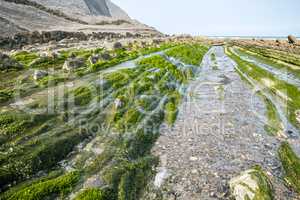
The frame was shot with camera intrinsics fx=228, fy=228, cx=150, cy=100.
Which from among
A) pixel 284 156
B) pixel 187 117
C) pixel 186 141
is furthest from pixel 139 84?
pixel 284 156

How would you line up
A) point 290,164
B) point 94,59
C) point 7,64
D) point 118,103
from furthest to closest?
point 94,59
point 7,64
point 118,103
point 290,164

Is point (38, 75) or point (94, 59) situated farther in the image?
point (94, 59)

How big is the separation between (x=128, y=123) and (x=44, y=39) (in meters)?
27.0

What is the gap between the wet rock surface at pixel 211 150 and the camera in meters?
6.77

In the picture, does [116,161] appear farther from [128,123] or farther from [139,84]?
[139,84]

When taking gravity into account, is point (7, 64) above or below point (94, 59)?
below

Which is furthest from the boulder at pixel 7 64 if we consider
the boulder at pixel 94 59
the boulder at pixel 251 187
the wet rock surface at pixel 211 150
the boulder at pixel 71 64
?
the boulder at pixel 251 187

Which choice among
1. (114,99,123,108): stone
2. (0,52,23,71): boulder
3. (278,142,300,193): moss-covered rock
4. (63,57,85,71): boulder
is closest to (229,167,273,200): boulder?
(278,142,300,193): moss-covered rock

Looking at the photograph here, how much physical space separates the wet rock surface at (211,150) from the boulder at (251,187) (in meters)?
0.27

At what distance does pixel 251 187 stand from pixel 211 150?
2660 mm

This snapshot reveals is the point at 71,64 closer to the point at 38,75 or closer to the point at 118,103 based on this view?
the point at 38,75

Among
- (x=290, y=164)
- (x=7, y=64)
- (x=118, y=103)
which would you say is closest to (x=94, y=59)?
(x=7, y=64)

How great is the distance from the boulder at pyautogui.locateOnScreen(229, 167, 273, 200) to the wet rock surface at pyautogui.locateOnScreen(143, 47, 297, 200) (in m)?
0.27

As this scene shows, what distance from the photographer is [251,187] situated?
6242 millimetres
